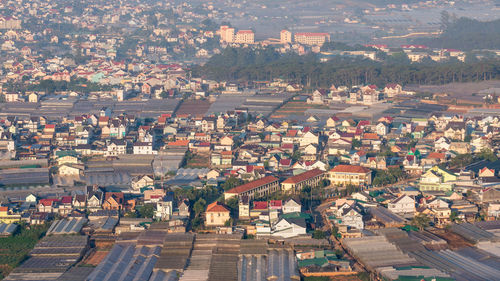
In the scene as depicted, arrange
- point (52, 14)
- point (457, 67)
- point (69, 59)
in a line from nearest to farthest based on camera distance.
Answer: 1. point (457, 67)
2. point (69, 59)
3. point (52, 14)

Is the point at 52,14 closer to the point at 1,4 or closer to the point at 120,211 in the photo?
the point at 1,4

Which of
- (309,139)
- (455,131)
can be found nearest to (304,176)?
(309,139)

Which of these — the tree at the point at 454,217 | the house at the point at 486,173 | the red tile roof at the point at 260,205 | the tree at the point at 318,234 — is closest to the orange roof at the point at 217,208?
the red tile roof at the point at 260,205

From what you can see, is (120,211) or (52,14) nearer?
(120,211)

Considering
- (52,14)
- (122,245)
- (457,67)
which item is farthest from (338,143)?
(52,14)

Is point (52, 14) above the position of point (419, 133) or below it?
above

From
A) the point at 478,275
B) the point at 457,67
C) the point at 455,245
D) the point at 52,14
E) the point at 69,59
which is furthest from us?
the point at 52,14
